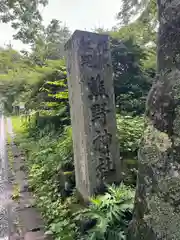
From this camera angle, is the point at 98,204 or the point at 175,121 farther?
the point at 98,204

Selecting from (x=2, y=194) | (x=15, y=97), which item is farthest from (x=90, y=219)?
(x=15, y=97)

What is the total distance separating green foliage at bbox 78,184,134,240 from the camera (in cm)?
240

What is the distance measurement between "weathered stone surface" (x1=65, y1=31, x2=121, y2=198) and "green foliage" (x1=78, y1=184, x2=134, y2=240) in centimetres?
36

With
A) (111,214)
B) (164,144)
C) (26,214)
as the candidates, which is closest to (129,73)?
(26,214)

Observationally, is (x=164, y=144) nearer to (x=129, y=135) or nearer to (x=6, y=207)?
(x=129, y=135)

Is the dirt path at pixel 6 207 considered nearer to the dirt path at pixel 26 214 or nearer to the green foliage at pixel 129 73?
the dirt path at pixel 26 214

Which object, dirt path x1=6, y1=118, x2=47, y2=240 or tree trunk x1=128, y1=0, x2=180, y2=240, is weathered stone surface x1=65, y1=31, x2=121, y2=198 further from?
tree trunk x1=128, y1=0, x2=180, y2=240

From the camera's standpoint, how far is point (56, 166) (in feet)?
15.1

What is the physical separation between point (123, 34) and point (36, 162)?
384 centimetres

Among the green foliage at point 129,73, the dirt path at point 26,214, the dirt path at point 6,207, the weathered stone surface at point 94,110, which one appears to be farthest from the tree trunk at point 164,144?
the green foliage at point 129,73

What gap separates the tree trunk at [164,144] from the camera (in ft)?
4.09

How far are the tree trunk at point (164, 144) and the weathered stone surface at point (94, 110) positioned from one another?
1.71 m

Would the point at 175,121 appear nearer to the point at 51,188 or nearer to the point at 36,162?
the point at 51,188

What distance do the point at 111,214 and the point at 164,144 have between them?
5.06ft
